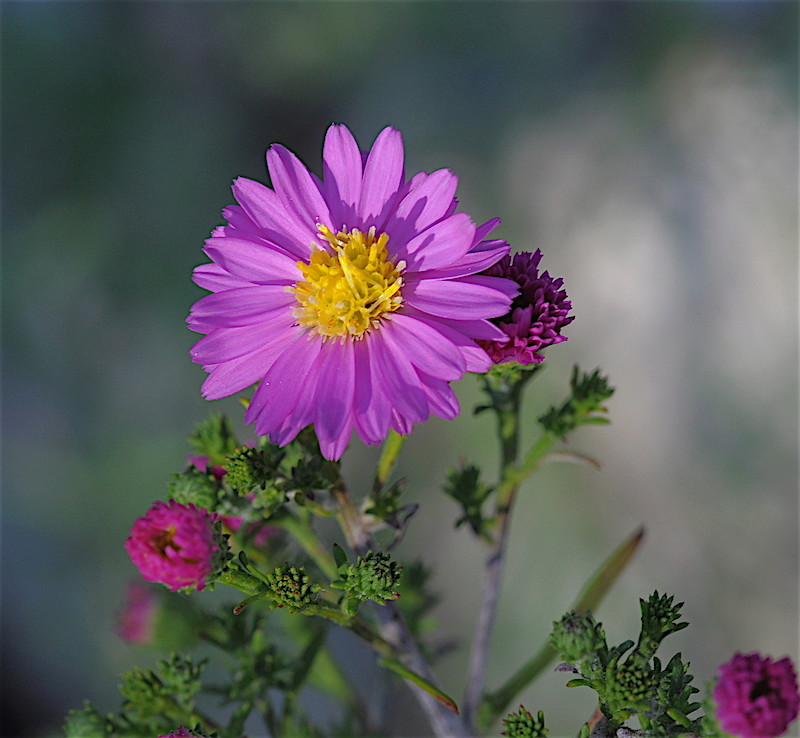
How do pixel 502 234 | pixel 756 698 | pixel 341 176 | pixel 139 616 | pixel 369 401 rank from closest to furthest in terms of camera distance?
1. pixel 756 698
2. pixel 369 401
3. pixel 341 176
4. pixel 139 616
5. pixel 502 234

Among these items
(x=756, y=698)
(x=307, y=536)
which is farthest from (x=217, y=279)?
(x=756, y=698)

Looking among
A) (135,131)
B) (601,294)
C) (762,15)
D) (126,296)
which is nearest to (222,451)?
(601,294)

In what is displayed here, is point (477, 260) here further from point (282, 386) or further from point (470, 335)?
point (282, 386)

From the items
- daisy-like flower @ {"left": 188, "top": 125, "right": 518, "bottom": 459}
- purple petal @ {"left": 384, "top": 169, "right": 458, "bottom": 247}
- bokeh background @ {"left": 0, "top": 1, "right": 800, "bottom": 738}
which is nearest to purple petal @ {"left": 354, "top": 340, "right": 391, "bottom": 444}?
daisy-like flower @ {"left": 188, "top": 125, "right": 518, "bottom": 459}

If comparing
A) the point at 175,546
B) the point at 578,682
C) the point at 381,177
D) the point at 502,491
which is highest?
the point at 381,177

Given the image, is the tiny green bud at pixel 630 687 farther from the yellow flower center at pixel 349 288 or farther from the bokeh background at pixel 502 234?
the bokeh background at pixel 502 234

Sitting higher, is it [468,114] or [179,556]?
[468,114]

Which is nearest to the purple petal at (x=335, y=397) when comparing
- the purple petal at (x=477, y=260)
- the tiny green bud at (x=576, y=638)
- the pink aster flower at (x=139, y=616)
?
the purple petal at (x=477, y=260)

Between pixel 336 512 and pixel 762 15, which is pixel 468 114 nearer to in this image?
pixel 762 15
